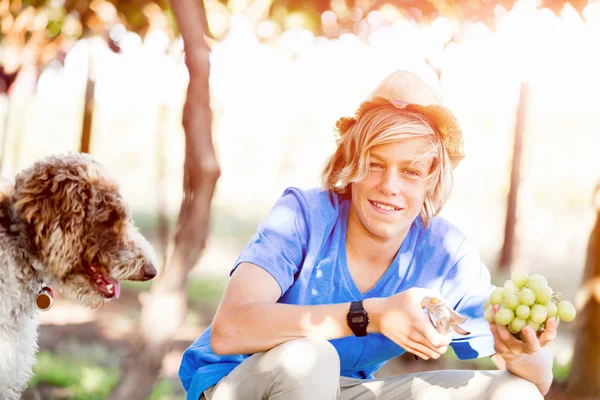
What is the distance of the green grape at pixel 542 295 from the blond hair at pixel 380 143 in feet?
1.79

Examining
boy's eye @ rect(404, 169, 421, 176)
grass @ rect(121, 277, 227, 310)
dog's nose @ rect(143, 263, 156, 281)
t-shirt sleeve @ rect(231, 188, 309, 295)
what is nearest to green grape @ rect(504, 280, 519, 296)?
boy's eye @ rect(404, 169, 421, 176)

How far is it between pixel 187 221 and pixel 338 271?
2.85 feet

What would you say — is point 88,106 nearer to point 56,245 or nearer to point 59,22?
point 59,22

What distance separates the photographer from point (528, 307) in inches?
74.0

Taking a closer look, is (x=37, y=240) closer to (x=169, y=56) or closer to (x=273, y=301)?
(x=273, y=301)

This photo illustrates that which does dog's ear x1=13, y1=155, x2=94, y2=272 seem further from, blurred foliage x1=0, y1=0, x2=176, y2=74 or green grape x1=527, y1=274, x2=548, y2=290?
blurred foliage x1=0, y1=0, x2=176, y2=74

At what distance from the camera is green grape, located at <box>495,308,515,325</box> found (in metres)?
1.89

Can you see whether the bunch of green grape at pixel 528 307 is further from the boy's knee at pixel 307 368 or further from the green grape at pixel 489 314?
the boy's knee at pixel 307 368

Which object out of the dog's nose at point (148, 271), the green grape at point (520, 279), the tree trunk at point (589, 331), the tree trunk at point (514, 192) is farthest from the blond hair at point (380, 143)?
the tree trunk at point (514, 192)

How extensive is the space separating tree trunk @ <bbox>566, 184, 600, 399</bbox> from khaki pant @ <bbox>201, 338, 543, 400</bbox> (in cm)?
220

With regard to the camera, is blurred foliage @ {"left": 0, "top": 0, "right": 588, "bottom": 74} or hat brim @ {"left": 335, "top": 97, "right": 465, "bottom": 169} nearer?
hat brim @ {"left": 335, "top": 97, "right": 465, "bottom": 169}

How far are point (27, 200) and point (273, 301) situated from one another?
2.65ft

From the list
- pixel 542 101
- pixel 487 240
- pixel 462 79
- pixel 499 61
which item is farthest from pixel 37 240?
pixel 542 101

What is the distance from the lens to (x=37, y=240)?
6.49 feet
